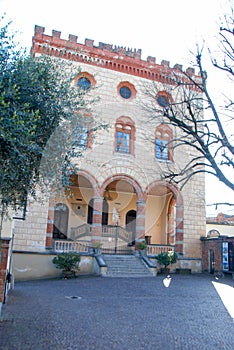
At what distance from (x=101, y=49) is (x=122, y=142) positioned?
5.97 metres

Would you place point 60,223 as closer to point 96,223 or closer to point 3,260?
point 96,223

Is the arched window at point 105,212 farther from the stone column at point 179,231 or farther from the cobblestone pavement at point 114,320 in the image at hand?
the cobblestone pavement at point 114,320

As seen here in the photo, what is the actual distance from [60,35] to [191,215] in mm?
13568

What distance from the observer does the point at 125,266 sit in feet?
56.7

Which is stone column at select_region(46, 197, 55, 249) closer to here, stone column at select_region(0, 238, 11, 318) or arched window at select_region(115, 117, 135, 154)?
arched window at select_region(115, 117, 135, 154)

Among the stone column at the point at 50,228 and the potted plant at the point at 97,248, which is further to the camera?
the potted plant at the point at 97,248

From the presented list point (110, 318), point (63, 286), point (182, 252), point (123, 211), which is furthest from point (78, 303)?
point (123, 211)

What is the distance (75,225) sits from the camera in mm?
22484

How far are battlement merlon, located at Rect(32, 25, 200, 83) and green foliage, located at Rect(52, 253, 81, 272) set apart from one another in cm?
1131

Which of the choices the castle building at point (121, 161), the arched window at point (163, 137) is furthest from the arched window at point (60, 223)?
the arched window at point (163, 137)

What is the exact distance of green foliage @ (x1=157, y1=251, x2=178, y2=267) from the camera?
18672mm

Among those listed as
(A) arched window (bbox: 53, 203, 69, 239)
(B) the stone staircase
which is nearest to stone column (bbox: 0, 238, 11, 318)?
(B) the stone staircase

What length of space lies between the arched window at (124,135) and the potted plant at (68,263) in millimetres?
7365

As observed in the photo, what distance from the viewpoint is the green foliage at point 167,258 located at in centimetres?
1867
